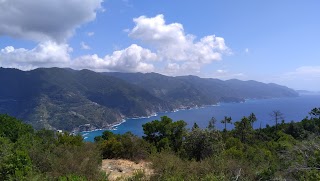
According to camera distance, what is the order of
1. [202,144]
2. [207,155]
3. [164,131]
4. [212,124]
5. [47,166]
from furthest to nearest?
[212,124] < [164,131] < [202,144] < [207,155] < [47,166]

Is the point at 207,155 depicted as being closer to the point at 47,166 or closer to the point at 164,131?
the point at 164,131

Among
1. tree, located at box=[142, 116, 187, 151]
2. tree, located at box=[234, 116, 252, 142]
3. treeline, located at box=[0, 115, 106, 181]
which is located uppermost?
treeline, located at box=[0, 115, 106, 181]

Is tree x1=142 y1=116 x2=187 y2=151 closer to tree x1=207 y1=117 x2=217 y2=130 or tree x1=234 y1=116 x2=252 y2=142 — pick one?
tree x1=207 y1=117 x2=217 y2=130

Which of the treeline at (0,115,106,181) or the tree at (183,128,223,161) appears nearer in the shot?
the treeline at (0,115,106,181)

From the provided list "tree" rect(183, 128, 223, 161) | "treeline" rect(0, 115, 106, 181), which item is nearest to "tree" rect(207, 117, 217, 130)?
"tree" rect(183, 128, 223, 161)

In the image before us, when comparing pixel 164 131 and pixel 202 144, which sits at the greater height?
pixel 202 144

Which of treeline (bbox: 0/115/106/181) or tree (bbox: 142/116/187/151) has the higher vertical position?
treeline (bbox: 0/115/106/181)

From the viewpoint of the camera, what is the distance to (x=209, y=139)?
1986 cm

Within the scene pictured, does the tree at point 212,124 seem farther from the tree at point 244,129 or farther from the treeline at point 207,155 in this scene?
the tree at point 244,129

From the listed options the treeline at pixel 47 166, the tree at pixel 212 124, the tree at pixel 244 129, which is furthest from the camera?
the tree at pixel 244 129

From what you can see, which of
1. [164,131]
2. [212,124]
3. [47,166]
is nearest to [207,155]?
[164,131]

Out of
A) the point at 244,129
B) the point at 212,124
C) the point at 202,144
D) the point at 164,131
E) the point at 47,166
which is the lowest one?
the point at 212,124

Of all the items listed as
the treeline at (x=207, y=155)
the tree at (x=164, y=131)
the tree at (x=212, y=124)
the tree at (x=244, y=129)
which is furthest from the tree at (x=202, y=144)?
the tree at (x=244, y=129)

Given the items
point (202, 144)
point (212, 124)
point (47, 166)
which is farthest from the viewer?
point (212, 124)
